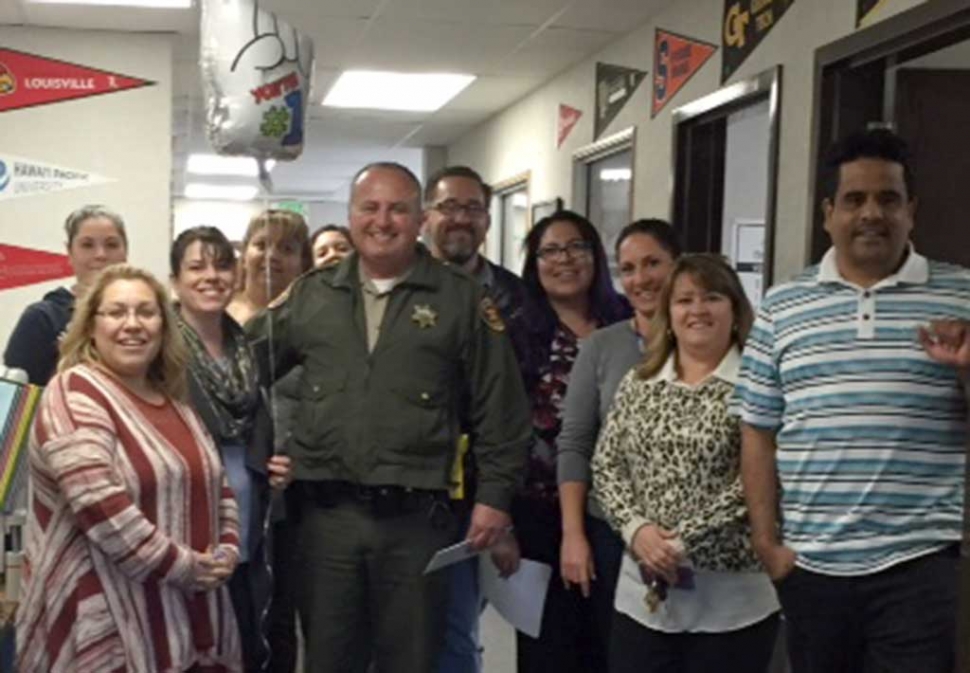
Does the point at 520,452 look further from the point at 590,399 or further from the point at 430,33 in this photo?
the point at 430,33

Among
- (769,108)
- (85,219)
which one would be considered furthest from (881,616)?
(769,108)

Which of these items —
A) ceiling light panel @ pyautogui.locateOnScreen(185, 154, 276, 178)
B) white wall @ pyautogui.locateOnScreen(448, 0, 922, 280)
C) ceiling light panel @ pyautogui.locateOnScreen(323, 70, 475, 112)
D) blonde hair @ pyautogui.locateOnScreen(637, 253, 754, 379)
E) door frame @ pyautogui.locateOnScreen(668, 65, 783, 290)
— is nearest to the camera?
blonde hair @ pyautogui.locateOnScreen(637, 253, 754, 379)

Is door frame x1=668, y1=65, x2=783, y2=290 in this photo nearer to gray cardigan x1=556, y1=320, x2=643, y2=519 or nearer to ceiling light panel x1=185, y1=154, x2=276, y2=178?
gray cardigan x1=556, y1=320, x2=643, y2=519

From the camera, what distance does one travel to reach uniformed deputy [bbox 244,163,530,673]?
7.80 ft

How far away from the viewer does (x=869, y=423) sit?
72.1 inches

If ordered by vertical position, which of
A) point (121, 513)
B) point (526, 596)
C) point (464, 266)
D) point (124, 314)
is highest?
point (464, 266)

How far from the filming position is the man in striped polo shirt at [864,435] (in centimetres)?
180

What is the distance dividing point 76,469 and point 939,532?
5.00 ft

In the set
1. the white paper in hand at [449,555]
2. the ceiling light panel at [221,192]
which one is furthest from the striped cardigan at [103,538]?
the ceiling light panel at [221,192]

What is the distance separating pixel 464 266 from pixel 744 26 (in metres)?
1.69

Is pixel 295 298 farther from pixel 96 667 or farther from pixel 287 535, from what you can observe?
pixel 96 667

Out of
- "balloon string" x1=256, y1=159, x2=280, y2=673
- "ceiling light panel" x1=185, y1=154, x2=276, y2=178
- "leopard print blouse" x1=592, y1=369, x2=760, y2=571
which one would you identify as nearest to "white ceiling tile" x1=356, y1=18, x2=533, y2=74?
"balloon string" x1=256, y1=159, x2=280, y2=673

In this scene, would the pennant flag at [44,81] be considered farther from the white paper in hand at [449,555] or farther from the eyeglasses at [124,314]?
the white paper in hand at [449,555]

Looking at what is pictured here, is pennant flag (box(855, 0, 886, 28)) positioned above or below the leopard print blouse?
above
